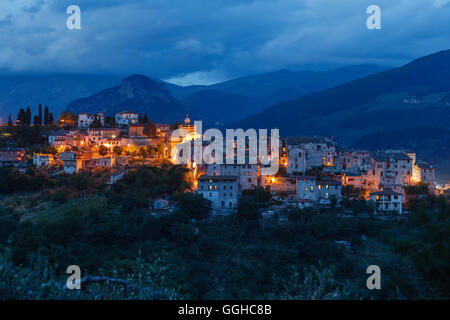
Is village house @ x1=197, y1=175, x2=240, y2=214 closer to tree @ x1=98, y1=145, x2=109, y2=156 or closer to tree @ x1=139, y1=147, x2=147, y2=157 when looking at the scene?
tree @ x1=139, y1=147, x2=147, y2=157

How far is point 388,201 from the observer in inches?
1209

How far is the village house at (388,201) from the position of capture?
30.5m

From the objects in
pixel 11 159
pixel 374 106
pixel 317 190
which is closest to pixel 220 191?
pixel 317 190

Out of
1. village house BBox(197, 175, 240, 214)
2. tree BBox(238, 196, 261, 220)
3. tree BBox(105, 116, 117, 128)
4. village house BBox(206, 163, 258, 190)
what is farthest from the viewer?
tree BBox(105, 116, 117, 128)

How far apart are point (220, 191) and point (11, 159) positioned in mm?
23055

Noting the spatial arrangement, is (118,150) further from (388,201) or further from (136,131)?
(388,201)

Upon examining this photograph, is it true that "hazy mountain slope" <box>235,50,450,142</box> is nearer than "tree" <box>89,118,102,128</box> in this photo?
No

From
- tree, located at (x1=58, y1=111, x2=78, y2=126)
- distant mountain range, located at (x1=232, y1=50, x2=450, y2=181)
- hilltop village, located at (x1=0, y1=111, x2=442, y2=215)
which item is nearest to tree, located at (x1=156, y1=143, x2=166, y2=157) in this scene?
hilltop village, located at (x1=0, y1=111, x2=442, y2=215)

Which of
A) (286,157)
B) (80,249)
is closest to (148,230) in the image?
(80,249)

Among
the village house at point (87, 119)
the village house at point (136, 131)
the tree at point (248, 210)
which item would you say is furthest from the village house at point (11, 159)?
the tree at point (248, 210)

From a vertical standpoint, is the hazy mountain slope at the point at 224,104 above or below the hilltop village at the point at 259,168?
above

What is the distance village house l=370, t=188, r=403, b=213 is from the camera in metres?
30.5

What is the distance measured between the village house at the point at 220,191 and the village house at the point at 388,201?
34.3ft

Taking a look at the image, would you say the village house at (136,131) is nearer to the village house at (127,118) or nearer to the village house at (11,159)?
the village house at (127,118)
